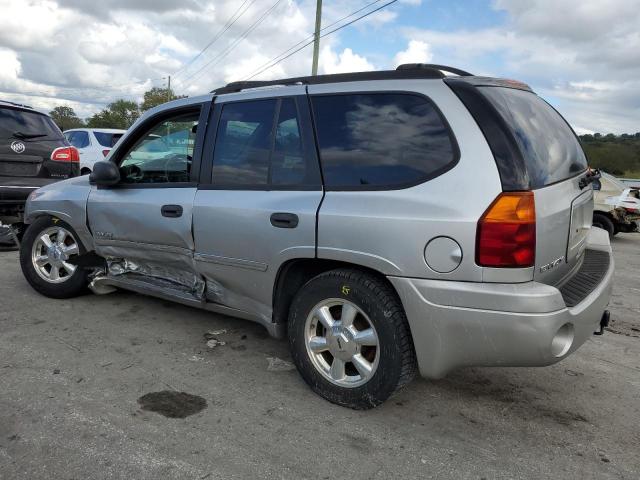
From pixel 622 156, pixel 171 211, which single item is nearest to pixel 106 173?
pixel 171 211

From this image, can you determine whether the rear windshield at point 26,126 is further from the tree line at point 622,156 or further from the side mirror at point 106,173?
the tree line at point 622,156

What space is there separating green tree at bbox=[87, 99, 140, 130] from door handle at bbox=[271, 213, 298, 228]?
7445 centimetres

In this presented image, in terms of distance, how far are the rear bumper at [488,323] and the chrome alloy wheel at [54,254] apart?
3.23 m

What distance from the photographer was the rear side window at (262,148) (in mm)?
3139

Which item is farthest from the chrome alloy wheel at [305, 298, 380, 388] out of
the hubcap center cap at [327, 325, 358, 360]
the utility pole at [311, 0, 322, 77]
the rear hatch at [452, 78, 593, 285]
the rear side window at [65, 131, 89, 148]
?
the utility pole at [311, 0, 322, 77]

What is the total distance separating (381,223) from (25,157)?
5783 mm

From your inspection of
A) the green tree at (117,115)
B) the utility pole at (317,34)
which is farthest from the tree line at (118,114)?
the utility pole at (317,34)

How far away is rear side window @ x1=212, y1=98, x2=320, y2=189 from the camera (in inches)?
124

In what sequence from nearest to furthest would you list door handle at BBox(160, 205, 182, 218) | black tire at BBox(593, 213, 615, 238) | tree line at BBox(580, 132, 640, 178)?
door handle at BBox(160, 205, 182, 218)
black tire at BBox(593, 213, 615, 238)
tree line at BBox(580, 132, 640, 178)

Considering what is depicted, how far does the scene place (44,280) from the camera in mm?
4707

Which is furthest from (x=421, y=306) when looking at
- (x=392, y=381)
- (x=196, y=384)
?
(x=196, y=384)

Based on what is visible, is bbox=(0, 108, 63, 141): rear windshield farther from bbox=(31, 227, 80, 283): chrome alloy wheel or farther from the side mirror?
the side mirror

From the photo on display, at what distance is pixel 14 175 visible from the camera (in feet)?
21.6

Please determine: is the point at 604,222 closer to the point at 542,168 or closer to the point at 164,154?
→ the point at 542,168
